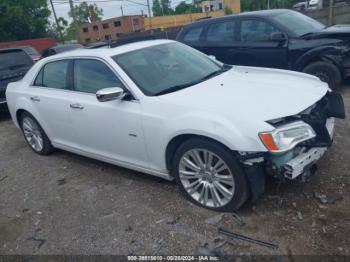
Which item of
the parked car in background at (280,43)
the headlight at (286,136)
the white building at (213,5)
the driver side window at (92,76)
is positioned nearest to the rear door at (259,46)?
the parked car in background at (280,43)

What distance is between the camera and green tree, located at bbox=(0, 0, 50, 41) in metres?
33.8

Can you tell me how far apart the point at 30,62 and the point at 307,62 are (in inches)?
259

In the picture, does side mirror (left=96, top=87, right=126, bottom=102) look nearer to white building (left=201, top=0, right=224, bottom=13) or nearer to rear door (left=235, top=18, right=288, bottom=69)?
rear door (left=235, top=18, right=288, bottom=69)

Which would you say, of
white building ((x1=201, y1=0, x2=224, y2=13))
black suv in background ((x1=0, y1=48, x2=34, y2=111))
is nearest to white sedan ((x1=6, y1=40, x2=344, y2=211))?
black suv in background ((x1=0, y1=48, x2=34, y2=111))

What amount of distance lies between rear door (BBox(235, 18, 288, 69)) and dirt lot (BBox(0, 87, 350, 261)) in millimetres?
2477

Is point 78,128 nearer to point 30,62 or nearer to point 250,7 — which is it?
point 30,62

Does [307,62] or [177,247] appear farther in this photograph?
[307,62]

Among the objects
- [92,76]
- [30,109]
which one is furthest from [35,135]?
[92,76]

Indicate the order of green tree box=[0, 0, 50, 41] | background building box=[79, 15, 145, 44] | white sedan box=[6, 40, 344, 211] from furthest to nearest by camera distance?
background building box=[79, 15, 145, 44] < green tree box=[0, 0, 50, 41] < white sedan box=[6, 40, 344, 211]

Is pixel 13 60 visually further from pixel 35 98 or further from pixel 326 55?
pixel 326 55

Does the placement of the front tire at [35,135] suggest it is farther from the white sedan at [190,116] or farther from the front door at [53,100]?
the white sedan at [190,116]

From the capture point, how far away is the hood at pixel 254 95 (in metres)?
3.18

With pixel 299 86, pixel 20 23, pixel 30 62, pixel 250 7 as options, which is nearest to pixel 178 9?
pixel 250 7

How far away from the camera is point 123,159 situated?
4.10 meters
